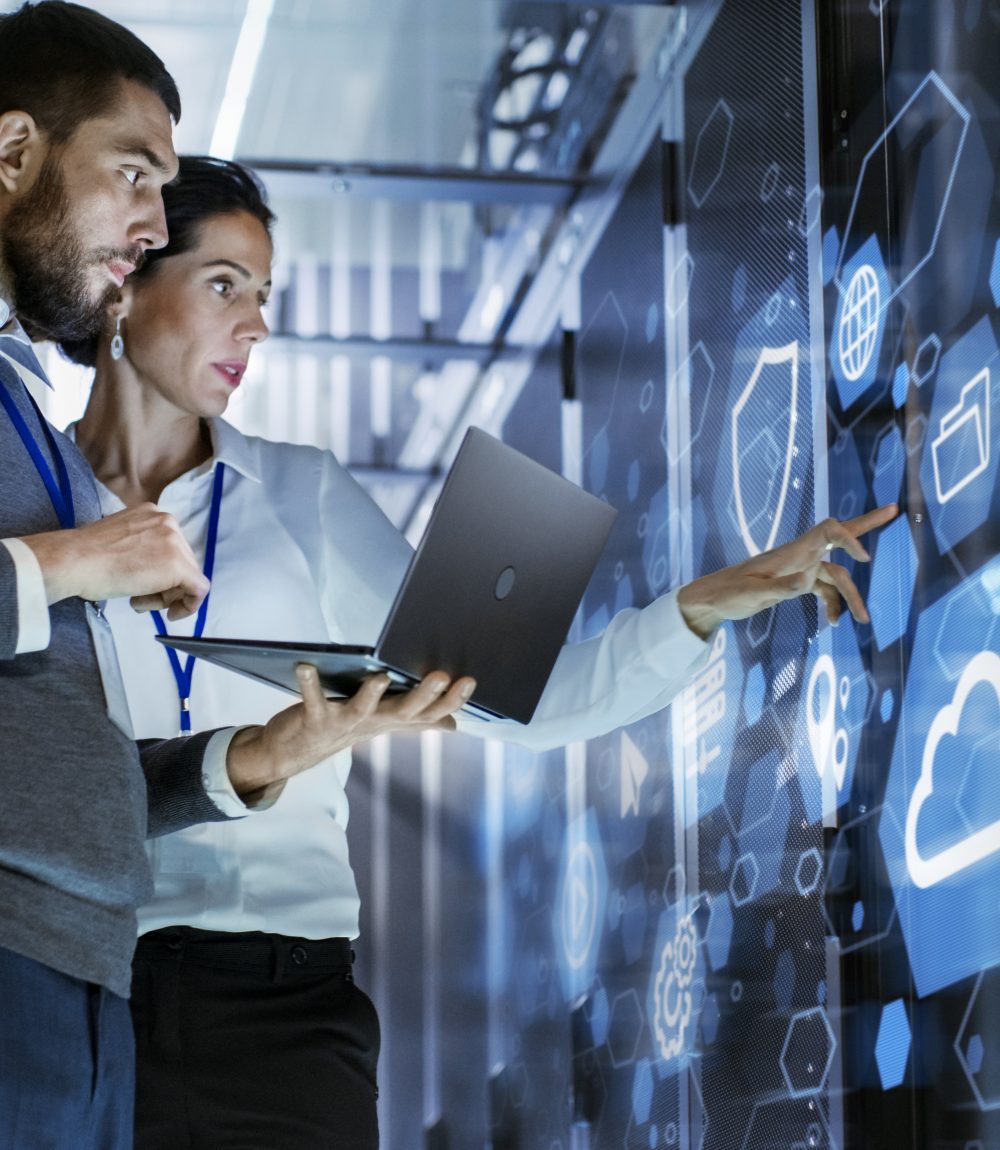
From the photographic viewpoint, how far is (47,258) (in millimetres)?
1655

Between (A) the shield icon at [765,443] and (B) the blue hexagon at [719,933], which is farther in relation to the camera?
(B) the blue hexagon at [719,933]

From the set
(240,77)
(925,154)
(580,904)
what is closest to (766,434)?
(925,154)

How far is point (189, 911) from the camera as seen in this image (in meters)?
1.91

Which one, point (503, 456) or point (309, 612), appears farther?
point (309, 612)

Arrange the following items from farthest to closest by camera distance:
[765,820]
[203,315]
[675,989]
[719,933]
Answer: [675,989], [719,933], [765,820], [203,315]

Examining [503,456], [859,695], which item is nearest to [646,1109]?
[859,695]

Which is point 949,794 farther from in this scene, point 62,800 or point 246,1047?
point 62,800

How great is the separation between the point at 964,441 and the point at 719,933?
117cm

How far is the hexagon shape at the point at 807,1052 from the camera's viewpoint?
2365mm

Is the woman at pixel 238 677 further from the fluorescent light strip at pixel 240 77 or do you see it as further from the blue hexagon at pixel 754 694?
the fluorescent light strip at pixel 240 77

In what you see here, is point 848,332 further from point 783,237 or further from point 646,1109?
point 646,1109

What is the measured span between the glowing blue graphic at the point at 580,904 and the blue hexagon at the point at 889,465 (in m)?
1.77

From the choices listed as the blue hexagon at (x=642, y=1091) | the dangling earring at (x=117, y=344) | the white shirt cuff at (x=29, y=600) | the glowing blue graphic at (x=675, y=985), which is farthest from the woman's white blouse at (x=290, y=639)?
the blue hexagon at (x=642, y=1091)

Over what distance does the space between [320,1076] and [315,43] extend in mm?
2707
